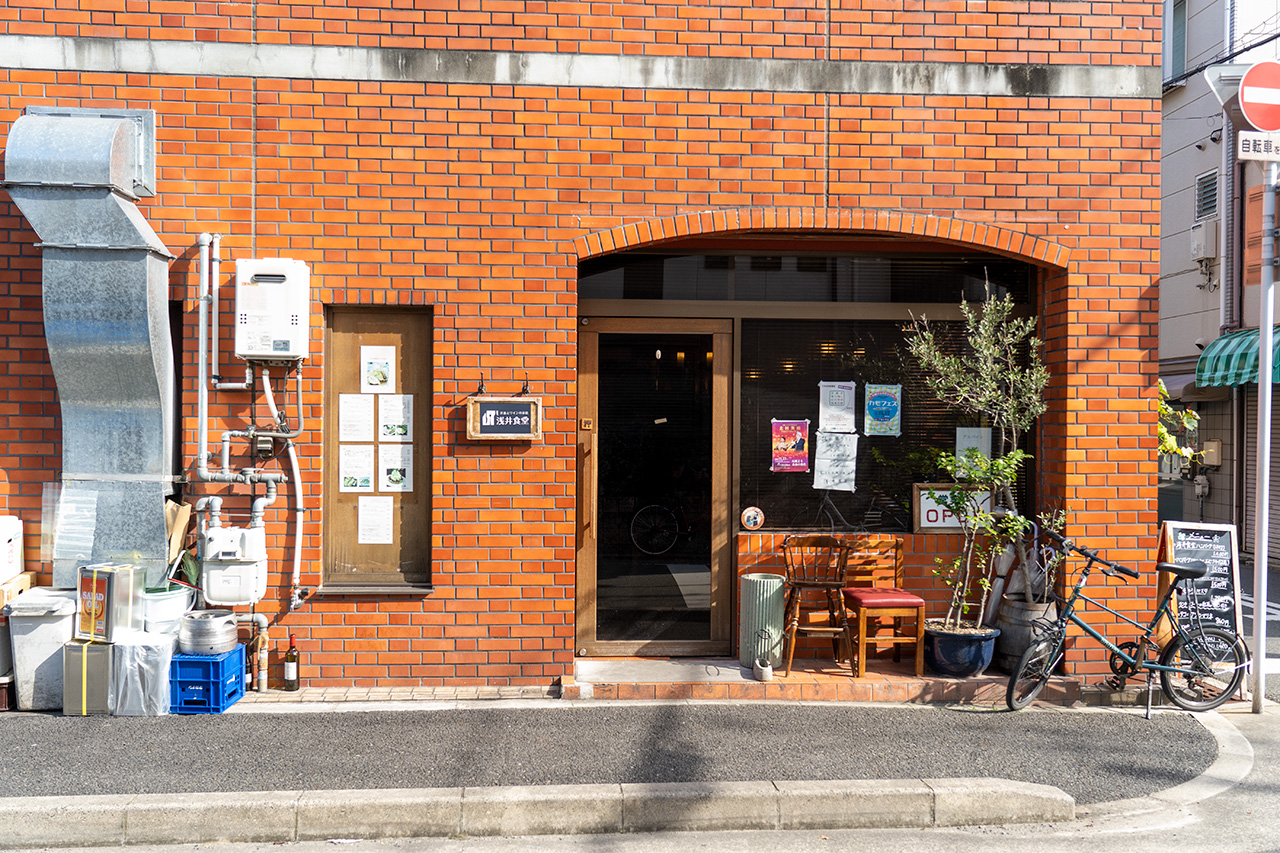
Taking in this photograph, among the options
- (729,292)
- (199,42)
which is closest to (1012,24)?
(729,292)

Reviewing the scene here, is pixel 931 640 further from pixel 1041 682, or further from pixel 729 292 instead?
pixel 729 292

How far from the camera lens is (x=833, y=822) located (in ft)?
14.6

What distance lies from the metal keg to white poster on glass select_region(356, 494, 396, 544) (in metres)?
1.07

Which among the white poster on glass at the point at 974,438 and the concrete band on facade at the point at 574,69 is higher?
the concrete band on facade at the point at 574,69

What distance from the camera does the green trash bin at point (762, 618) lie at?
6375mm

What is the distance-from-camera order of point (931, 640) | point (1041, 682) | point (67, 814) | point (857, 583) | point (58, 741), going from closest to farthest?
1. point (67, 814)
2. point (58, 741)
3. point (1041, 682)
4. point (931, 640)
5. point (857, 583)

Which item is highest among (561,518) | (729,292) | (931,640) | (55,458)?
(729,292)

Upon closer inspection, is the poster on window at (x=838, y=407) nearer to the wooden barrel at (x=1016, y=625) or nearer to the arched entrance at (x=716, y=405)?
the arched entrance at (x=716, y=405)

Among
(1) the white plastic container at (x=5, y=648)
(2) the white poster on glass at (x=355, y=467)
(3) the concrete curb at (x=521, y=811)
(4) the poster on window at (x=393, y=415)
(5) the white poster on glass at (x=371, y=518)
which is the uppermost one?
(4) the poster on window at (x=393, y=415)

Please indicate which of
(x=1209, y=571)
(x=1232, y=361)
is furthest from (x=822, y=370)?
(x=1232, y=361)

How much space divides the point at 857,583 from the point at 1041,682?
1.44m

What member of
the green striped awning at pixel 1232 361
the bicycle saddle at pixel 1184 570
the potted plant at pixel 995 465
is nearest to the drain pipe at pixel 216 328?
the potted plant at pixel 995 465

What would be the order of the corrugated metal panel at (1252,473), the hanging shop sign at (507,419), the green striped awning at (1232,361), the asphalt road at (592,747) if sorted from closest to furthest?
the asphalt road at (592,747), the hanging shop sign at (507,419), the green striped awning at (1232,361), the corrugated metal panel at (1252,473)

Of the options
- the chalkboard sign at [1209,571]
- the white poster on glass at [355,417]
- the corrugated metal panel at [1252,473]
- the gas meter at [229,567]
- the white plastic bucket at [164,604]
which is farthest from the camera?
the corrugated metal panel at [1252,473]
